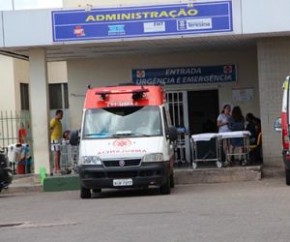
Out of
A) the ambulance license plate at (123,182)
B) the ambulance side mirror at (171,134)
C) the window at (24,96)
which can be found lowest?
the ambulance license plate at (123,182)

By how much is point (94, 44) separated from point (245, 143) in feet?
16.5

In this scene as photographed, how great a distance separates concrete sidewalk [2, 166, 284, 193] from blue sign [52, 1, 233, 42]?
375cm

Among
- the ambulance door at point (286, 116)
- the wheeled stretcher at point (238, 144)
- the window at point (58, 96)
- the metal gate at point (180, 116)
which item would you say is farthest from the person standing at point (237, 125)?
the window at point (58, 96)

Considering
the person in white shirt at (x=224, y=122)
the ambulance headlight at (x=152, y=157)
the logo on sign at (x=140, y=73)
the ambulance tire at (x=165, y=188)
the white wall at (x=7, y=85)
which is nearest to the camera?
the ambulance headlight at (x=152, y=157)

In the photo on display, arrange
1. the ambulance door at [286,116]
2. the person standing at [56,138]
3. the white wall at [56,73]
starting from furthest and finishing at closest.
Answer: the white wall at [56,73]
the person standing at [56,138]
the ambulance door at [286,116]

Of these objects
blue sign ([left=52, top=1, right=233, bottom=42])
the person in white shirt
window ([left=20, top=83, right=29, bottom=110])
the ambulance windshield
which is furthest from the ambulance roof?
window ([left=20, top=83, right=29, bottom=110])

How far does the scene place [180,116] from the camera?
923 inches

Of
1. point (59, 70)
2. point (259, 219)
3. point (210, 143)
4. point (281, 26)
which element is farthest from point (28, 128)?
point (259, 219)

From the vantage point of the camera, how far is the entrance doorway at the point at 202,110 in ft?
76.8

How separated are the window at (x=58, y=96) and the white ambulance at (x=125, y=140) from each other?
39.5ft

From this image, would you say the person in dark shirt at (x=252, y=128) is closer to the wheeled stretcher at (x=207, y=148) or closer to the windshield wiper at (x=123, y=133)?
the wheeled stretcher at (x=207, y=148)

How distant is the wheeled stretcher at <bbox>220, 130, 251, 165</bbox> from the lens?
63.2ft

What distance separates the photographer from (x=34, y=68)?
65.5 feet

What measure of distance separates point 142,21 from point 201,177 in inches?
177
